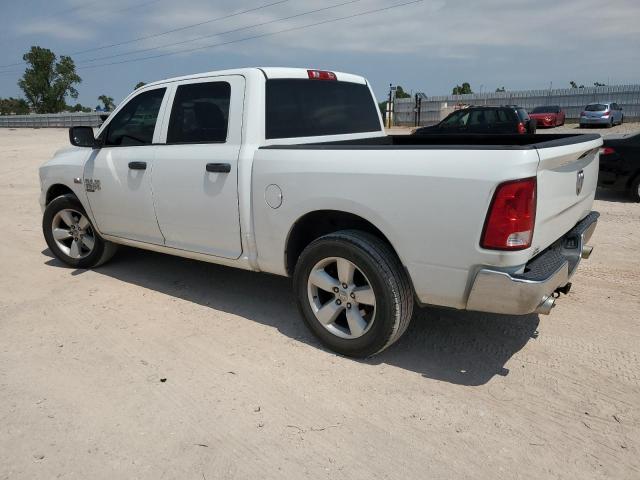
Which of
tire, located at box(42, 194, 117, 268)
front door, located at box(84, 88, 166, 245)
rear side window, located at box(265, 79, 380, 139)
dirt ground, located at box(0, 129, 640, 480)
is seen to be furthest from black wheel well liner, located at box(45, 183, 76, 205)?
rear side window, located at box(265, 79, 380, 139)

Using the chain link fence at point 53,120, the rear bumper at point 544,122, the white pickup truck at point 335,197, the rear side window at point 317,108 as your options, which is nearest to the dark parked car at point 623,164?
the white pickup truck at point 335,197

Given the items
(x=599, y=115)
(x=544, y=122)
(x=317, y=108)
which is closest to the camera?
(x=317, y=108)

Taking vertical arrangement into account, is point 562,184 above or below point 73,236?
above

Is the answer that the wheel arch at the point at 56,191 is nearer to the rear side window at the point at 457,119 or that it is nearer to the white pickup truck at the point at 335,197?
the white pickup truck at the point at 335,197

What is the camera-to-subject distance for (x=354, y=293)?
130 inches

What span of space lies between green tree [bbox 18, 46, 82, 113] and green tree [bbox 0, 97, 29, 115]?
1429 millimetres

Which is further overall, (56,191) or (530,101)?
(530,101)

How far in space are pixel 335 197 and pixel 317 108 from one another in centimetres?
136

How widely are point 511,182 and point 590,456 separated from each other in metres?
1.38

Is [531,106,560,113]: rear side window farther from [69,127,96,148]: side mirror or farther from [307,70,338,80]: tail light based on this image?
[69,127,96,148]: side mirror

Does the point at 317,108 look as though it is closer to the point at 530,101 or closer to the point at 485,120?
the point at 485,120

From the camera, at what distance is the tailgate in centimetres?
276

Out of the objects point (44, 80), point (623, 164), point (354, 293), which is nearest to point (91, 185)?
point (354, 293)

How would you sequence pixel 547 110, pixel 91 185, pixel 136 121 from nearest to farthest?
pixel 136 121
pixel 91 185
pixel 547 110
